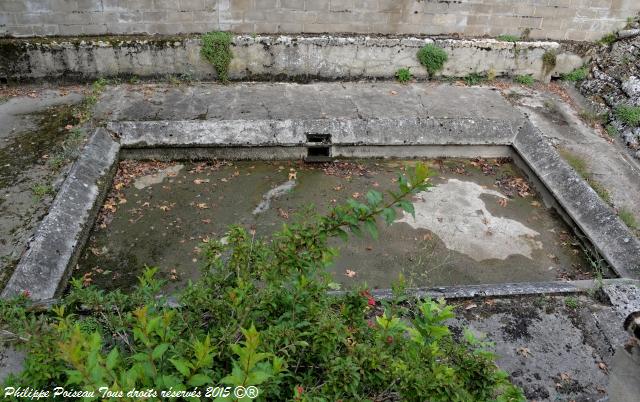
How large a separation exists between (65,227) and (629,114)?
8.74 meters

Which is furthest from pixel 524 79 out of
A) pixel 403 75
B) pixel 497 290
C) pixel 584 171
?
pixel 497 290

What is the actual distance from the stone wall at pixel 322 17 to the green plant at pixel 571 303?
6148mm

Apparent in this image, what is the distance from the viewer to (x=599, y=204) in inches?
233

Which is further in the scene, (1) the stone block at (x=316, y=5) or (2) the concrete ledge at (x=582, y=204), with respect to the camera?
(1) the stone block at (x=316, y=5)

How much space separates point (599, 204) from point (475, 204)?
154cm

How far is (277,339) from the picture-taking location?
2062mm

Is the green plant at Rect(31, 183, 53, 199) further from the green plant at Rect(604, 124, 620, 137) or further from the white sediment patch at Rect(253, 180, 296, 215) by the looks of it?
the green plant at Rect(604, 124, 620, 137)

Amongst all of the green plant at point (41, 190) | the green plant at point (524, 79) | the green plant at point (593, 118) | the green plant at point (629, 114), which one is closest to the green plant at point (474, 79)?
the green plant at point (524, 79)

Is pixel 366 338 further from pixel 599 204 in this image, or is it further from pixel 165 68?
pixel 165 68

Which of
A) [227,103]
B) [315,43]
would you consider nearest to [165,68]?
[227,103]

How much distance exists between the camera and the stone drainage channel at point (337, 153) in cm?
514

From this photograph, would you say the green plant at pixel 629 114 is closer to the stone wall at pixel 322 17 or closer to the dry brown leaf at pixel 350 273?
the stone wall at pixel 322 17

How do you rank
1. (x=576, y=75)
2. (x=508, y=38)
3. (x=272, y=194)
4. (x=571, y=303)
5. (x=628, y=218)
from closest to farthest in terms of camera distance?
(x=571, y=303) < (x=628, y=218) < (x=272, y=194) < (x=508, y=38) < (x=576, y=75)

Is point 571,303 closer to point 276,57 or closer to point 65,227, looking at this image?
point 65,227
